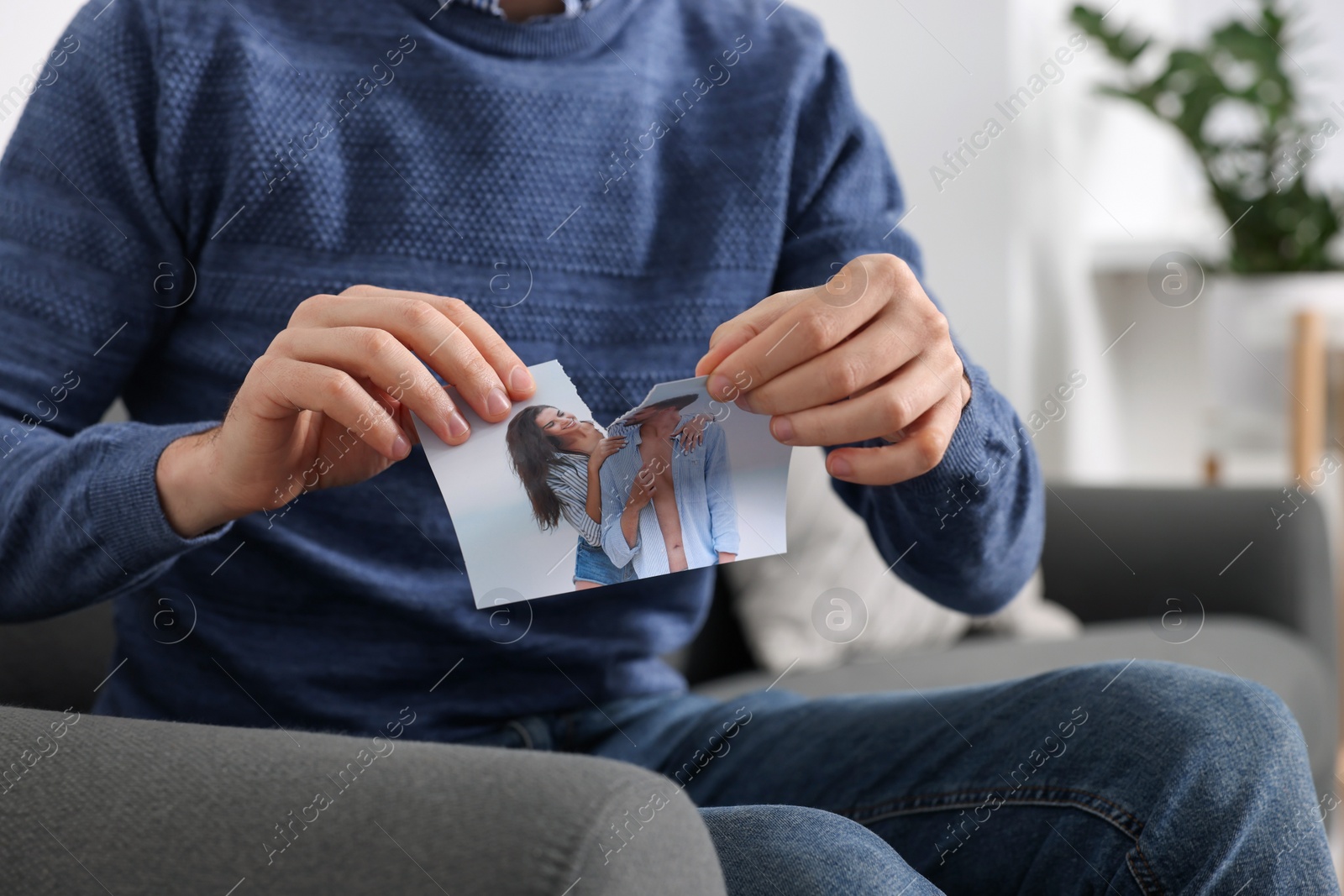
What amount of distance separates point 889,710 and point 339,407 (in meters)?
0.36

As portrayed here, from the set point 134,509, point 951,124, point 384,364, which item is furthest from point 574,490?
point 951,124

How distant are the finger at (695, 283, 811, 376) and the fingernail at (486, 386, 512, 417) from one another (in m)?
0.10

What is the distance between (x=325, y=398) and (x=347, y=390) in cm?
1

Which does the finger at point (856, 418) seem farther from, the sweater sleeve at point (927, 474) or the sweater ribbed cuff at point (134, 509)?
the sweater ribbed cuff at point (134, 509)

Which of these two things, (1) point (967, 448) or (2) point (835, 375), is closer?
(2) point (835, 375)

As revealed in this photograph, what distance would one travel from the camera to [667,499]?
0.59m

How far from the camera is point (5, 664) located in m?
0.94

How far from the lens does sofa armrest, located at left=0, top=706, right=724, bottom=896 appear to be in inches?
13.6

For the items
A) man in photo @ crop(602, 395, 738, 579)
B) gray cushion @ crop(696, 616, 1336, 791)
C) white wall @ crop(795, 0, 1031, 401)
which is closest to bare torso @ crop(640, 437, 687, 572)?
man in photo @ crop(602, 395, 738, 579)

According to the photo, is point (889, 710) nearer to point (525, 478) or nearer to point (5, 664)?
point (525, 478)

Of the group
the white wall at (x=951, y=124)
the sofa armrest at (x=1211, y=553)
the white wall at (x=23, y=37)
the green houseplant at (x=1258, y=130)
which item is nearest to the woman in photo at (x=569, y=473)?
the white wall at (x=23, y=37)

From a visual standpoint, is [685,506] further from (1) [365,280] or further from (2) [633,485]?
(1) [365,280]

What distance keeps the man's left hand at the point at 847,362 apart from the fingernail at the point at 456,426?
0.12 metres

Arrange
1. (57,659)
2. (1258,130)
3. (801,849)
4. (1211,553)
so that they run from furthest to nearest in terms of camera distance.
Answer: (1258,130) → (1211,553) → (57,659) → (801,849)
